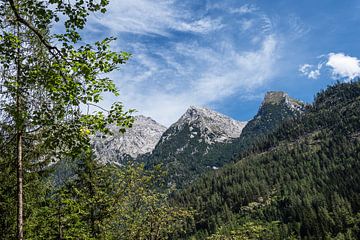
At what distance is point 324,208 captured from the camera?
184250 millimetres

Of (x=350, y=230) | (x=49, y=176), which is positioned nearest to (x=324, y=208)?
(x=350, y=230)

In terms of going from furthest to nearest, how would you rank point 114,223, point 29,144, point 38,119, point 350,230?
point 350,230 < point 114,223 < point 29,144 < point 38,119

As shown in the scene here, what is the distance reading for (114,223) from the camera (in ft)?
62.5

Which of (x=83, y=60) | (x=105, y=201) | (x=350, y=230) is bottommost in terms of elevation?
(x=350, y=230)

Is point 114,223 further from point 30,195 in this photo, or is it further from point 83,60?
point 83,60

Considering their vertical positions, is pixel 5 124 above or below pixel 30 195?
above

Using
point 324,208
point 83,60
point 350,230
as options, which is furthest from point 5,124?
point 324,208

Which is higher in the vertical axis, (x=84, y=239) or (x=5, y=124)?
(x=5, y=124)

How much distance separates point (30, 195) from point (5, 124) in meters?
9.70

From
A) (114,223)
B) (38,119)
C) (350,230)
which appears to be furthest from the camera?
(350,230)

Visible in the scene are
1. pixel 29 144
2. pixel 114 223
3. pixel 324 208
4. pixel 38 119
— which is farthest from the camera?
pixel 324 208

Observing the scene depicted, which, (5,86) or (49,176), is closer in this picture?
(5,86)

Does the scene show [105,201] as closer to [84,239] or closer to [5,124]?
[84,239]

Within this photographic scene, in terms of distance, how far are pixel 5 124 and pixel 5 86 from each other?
1.97 meters
